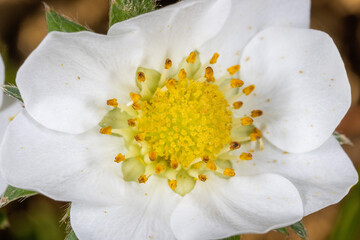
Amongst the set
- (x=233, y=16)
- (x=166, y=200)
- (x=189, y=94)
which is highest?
(x=233, y=16)

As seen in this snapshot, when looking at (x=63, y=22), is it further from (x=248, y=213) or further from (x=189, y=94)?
(x=248, y=213)

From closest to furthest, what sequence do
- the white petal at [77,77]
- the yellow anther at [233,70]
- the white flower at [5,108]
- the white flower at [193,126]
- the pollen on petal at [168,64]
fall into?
1. the white petal at [77,77]
2. the white flower at [193,126]
3. the pollen on petal at [168,64]
4. the yellow anther at [233,70]
5. the white flower at [5,108]

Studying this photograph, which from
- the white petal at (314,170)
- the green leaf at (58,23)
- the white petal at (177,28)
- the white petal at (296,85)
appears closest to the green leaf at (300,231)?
the white petal at (314,170)

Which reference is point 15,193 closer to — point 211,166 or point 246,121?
point 211,166

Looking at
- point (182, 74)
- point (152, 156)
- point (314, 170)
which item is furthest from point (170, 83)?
point (314, 170)

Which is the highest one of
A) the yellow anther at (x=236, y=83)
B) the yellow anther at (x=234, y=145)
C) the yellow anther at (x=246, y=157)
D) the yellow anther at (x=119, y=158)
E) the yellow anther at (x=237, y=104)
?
the yellow anther at (x=236, y=83)

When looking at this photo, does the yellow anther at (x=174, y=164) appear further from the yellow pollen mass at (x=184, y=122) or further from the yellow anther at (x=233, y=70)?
the yellow anther at (x=233, y=70)

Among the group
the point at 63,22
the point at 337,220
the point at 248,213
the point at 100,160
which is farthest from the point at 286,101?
the point at 337,220
